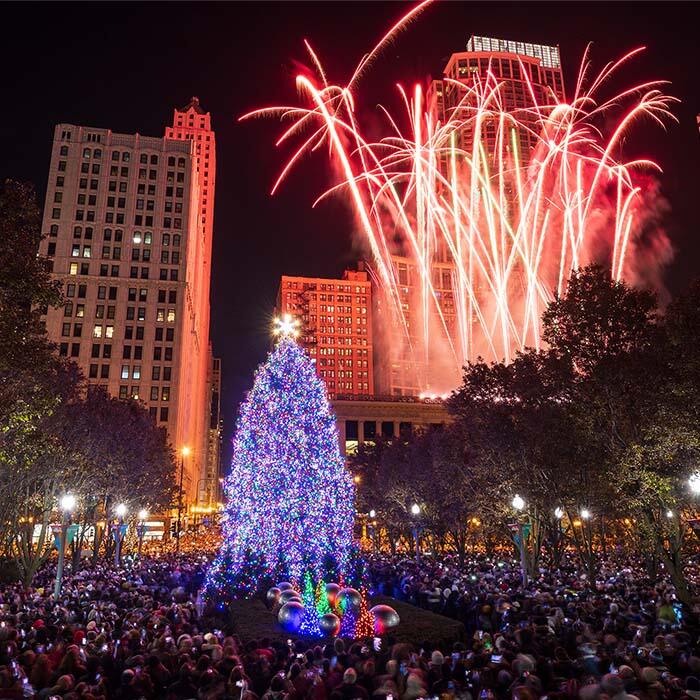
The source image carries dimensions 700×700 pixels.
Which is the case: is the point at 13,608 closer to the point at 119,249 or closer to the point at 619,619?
the point at 619,619

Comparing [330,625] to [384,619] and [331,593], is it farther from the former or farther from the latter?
[331,593]

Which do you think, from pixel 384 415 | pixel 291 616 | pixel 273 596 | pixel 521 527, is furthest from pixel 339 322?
pixel 291 616

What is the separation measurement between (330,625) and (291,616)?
136cm

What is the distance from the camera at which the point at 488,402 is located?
107ft

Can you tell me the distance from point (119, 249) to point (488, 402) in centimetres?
7764

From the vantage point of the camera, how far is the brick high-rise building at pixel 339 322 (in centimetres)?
15425

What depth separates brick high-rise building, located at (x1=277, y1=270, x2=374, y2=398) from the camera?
154250 mm

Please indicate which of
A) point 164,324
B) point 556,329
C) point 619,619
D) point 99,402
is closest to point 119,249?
point 164,324

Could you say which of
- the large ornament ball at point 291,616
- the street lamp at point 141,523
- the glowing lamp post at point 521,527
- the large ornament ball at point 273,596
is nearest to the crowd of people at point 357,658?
the large ornament ball at point 291,616

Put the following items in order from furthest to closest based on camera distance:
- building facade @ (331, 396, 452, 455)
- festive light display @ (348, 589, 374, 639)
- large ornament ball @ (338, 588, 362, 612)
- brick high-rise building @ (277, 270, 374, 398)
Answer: brick high-rise building @ (277, 270, 374, 398) → building facade @ (331, 396, 452, 455) → large ornament ball @ (338, 588, 362, 612) → festive light display @ (348, 589, 374, 639)

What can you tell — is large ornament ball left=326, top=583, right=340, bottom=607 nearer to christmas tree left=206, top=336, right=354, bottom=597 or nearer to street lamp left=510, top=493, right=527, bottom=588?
christmas tree left=206, top=336, right=354, bottom=597

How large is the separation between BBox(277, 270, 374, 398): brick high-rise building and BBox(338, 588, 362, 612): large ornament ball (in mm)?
130495

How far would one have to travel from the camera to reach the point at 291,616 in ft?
54.9

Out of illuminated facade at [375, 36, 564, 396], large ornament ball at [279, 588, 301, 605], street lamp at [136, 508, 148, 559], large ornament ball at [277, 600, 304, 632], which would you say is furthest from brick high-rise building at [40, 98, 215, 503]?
large ornament ball at [277, 600, 304, 632]
